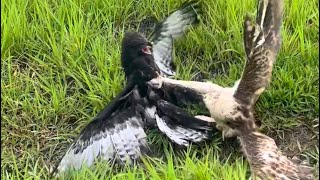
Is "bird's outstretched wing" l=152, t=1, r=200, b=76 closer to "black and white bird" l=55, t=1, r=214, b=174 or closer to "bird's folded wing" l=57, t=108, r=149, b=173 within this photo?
"black and white bird" l=55, t=1, r=214, b=174

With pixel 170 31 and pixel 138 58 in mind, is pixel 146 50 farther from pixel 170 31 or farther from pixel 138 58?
pixel 170 31

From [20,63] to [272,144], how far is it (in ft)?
4.71

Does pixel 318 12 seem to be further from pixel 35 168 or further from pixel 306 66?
pixel 35 168

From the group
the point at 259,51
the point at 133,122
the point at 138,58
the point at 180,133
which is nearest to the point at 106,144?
the point at 133,122

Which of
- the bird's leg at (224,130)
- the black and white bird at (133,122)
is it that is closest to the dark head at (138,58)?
the black and white bird at (133,122)

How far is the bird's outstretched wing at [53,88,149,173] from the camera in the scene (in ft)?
12.7

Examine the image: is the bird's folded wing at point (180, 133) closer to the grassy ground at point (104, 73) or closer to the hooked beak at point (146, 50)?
the grassy ground at point (104, 73)

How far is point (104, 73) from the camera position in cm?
423

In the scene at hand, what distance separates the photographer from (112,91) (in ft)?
13.6

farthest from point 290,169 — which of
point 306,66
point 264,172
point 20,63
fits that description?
point 20,63

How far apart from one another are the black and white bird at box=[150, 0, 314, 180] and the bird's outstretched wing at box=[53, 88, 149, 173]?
0.34 metres

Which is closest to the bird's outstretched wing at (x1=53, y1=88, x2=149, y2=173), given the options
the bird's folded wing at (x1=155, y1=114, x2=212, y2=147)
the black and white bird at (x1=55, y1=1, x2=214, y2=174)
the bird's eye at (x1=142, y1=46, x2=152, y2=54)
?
the black and white bird at (x1=55, y1=1, x2=214, y2=174)

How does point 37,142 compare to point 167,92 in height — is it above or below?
below

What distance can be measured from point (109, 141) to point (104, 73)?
0.46 m
